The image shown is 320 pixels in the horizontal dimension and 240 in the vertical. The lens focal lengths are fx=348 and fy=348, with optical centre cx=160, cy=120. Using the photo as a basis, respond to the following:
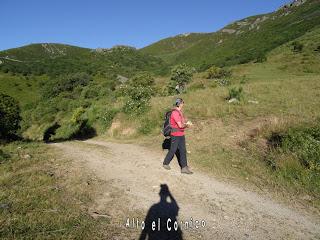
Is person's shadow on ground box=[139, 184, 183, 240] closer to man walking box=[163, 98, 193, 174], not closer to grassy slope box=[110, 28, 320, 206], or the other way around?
man walking box=[163, 98, 193, 174]

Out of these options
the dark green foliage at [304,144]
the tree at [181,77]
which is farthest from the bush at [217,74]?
the dark green foliage at [304,144]

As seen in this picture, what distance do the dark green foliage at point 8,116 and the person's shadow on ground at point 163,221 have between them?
11111mm

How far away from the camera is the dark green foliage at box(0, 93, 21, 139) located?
1588cm

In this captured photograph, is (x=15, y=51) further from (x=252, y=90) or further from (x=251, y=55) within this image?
(x=252, y=90)

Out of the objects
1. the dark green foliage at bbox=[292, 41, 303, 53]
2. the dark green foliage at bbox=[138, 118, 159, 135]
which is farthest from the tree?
the dark green foliage at bbox=[138, 118, 159, 135]

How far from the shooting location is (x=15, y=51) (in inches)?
6043

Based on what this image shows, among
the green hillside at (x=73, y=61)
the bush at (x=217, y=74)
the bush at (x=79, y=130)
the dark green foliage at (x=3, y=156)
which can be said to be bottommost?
the bush at (x=79, y=130)

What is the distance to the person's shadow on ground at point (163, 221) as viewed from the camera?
5.27 metres

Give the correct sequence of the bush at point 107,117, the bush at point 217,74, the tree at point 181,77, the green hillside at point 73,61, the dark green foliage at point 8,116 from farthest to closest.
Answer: the green hillside at point 73,61 < the bush at point 217,74 < the tree at point 181,77 < the bush at point 107,117 < the dark green foliage at point 8,116

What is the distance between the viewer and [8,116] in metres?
16.6

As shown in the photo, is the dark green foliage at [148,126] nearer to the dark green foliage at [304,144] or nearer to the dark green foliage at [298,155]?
the dark green foliage at [298,155]

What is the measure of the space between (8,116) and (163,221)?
43.3ft

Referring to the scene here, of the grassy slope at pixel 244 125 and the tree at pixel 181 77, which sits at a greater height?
the tree at pixel 181 77

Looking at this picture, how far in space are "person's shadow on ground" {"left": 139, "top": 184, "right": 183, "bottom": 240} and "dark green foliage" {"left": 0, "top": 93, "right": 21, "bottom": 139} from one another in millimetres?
11111
